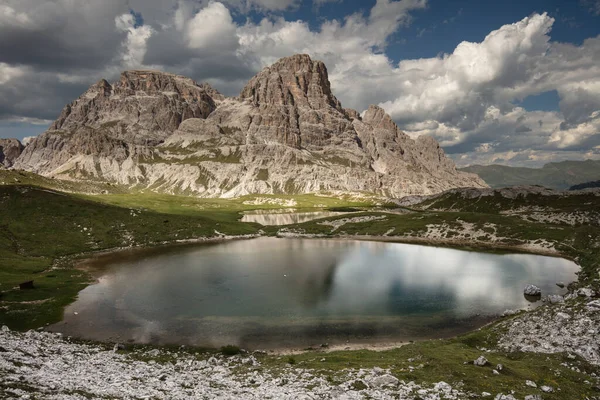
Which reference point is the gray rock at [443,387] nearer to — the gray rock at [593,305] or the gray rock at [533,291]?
the gray rock at [593,305]

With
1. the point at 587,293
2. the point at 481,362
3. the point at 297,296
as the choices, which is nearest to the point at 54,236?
the point at 297,296

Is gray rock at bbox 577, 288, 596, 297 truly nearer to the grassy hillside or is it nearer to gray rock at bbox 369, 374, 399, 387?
gray rock at bbox 369, 374, 399, 387

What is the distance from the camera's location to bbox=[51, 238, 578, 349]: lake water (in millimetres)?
43312

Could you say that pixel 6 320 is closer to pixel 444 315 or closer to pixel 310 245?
pixel 444 315

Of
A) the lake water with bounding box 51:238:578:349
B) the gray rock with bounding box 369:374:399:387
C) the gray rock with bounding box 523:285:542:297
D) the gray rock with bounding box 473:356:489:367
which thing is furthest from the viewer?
the gray rock with bounding box 523:285:542:297

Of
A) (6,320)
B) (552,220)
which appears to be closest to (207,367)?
(6,320)

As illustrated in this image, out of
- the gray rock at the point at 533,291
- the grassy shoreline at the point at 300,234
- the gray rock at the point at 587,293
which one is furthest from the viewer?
the gray rock at the point at 533,291

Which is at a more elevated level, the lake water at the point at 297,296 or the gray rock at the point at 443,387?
the gray rock at the point at 443,387

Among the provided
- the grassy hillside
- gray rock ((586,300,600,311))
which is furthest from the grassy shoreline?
gray rock ((586,300,600,311))

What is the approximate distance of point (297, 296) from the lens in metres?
57.5

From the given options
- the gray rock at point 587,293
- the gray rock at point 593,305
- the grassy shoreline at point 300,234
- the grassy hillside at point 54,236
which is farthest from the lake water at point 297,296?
the gray rock at point 593,305

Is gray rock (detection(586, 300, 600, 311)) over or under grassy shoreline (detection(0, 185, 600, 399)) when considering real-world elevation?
over

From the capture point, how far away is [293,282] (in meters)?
66.8

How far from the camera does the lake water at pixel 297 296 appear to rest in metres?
43.3
